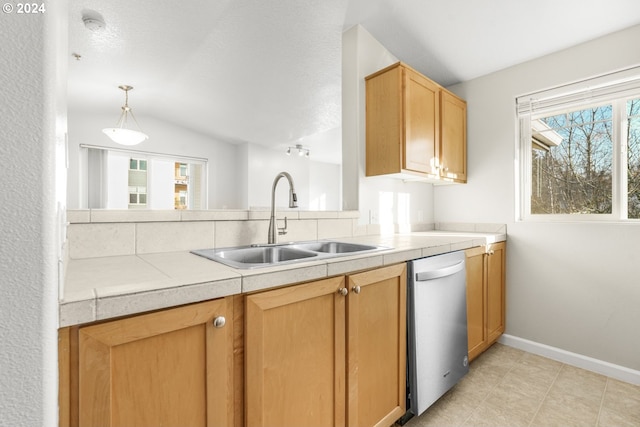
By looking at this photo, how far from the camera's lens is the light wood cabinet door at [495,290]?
7.11 feet

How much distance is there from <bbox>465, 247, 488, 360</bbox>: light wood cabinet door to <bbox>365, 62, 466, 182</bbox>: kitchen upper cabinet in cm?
67

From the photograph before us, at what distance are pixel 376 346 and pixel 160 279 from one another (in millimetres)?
911

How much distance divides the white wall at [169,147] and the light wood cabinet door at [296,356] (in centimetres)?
254

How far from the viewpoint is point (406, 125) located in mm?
1986

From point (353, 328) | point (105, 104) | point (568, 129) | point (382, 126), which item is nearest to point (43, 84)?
point (353, 328)

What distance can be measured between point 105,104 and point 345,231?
2866 millimetres

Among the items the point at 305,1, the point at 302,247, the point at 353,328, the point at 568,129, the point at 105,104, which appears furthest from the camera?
the point at 105,104

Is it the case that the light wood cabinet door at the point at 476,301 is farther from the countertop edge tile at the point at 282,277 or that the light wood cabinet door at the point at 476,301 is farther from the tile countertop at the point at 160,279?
the countertop edge tile at the point at 282,277

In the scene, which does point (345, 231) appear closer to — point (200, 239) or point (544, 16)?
point (200, 239)

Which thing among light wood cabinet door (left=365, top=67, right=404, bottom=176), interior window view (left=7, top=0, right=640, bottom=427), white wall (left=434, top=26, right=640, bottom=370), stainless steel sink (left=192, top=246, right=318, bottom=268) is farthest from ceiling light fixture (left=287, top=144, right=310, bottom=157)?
stainless steel sink (left=192, top=246, right=318, bottom=268)

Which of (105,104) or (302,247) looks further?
(105,104)

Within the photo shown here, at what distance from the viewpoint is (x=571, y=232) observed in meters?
2.14

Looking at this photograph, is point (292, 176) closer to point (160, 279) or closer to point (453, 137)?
point (453, 137)

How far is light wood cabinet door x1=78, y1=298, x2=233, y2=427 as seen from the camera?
0.65 metres
